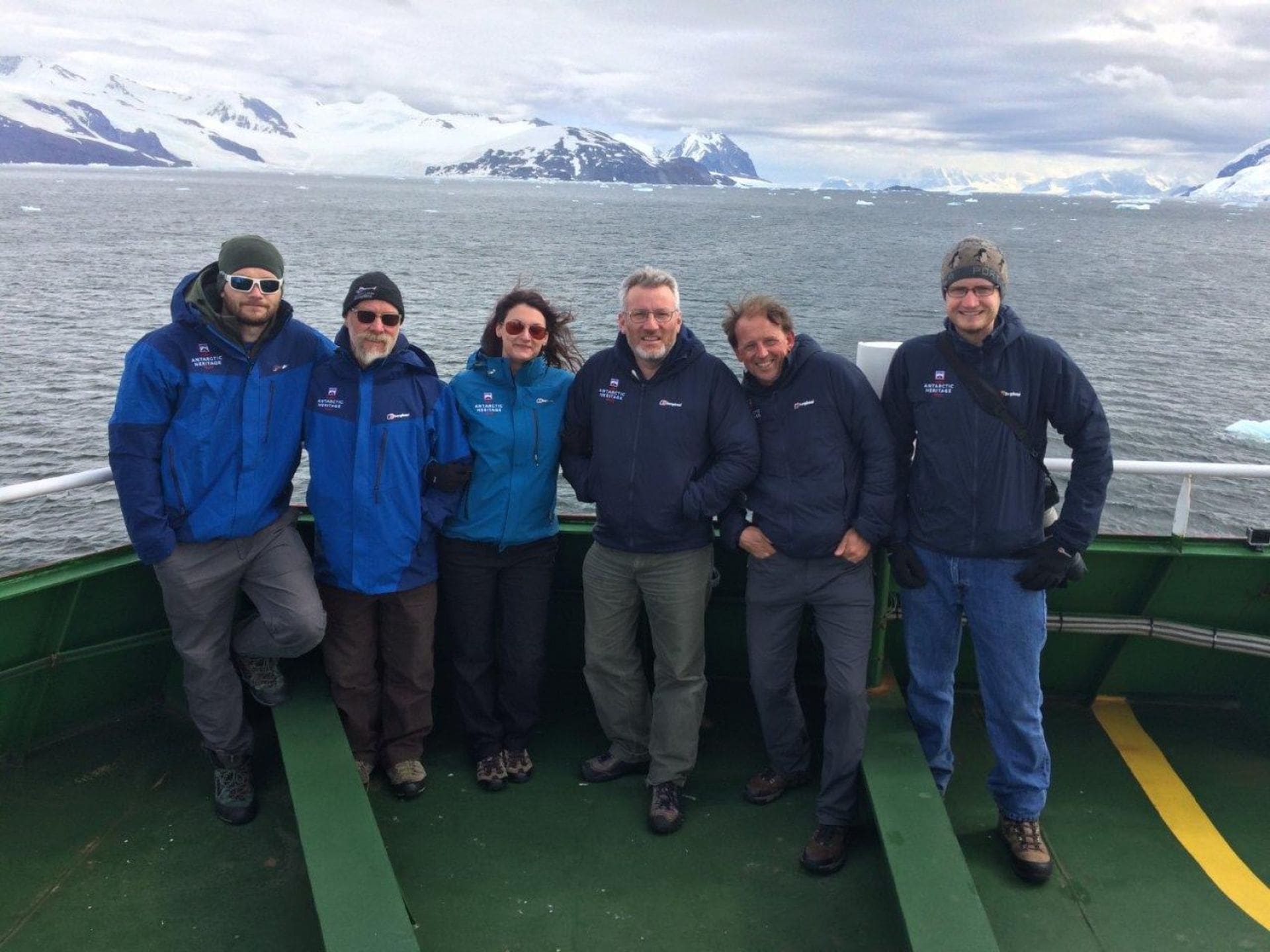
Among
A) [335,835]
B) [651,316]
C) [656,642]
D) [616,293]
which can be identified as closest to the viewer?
[335,835]

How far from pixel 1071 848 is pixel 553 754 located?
201 centimetres

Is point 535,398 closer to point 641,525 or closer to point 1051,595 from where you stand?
point 641,525

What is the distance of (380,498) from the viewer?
11.3 feet

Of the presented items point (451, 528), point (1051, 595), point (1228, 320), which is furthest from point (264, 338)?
point (1228, 320)

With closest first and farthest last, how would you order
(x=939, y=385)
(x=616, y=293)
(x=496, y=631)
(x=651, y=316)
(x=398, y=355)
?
1. (x=939, y=385)
2. (x=651, y=316)
3. (x=398, y=355)
4. (x=496, y=631)
5. (x=616, y=293)

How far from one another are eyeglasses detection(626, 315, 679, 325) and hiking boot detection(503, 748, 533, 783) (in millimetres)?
1821

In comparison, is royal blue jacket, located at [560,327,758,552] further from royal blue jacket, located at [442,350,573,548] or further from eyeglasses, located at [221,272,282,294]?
eyeglasses, located at [221,272,282,294]

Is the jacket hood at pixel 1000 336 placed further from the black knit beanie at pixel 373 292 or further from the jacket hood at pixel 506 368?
the black knit beanie at pixel 373 292

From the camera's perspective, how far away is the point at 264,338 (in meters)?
3.39

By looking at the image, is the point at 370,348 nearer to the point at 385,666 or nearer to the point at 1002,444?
the point at 385,666

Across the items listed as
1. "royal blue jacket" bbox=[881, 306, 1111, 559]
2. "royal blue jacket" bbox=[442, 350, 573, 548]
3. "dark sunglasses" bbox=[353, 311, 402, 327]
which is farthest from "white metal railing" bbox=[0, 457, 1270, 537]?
"royal blue jacket" bbox=[442, 350, 573, 548]

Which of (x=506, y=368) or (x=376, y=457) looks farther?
(x=506, y=368)

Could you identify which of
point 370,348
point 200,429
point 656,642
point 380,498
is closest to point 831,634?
point 656,642

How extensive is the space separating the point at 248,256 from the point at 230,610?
127cm
